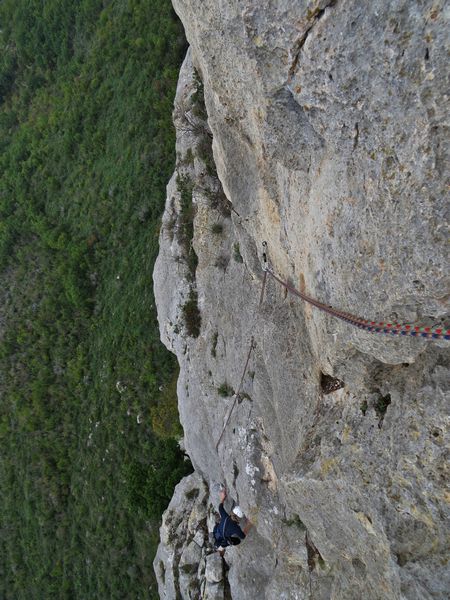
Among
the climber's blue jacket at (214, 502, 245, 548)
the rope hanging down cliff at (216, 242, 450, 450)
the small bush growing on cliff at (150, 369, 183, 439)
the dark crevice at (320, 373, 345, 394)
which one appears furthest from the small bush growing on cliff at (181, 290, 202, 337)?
the rope hanging down cliff at (216, 242, 450, 450)

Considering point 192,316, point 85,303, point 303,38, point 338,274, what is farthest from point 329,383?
point 85,303

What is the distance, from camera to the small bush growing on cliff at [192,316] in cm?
1625

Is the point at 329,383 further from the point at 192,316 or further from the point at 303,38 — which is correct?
the point at 192,316

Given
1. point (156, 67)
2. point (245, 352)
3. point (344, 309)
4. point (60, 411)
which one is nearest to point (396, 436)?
point (344, 309)

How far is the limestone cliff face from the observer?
16.7 feet

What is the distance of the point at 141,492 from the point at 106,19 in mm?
25392

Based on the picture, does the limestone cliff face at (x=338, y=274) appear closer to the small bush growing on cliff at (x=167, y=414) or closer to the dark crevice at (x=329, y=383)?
the dark crevice at (x=329, y=383)

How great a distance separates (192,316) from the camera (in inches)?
642

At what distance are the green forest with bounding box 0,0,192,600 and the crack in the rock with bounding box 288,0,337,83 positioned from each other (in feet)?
53.9

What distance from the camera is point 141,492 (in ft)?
66.3

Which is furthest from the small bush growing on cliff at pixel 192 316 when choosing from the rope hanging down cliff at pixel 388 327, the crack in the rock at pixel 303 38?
the crack in the rock at pixel 303 38

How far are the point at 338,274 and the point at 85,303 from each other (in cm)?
2189

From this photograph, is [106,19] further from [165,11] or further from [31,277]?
[31,277]

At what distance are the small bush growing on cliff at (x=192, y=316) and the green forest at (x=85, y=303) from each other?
17.3 feet
